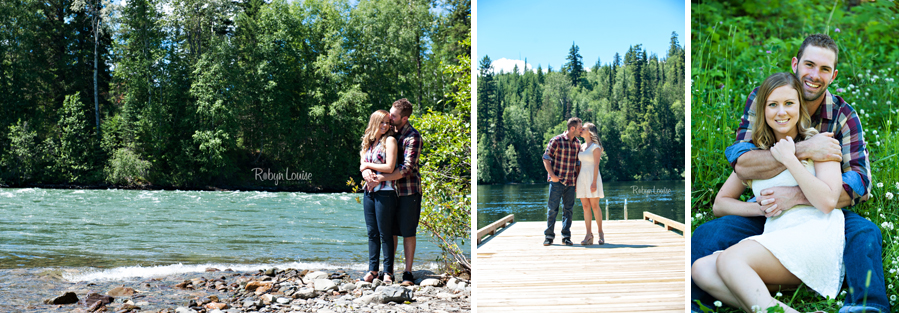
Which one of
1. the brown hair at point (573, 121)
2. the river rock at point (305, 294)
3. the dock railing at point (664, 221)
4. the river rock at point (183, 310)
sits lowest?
the river rock at point (183, 310)

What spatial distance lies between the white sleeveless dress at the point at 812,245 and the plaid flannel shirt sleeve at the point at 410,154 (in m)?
1.65

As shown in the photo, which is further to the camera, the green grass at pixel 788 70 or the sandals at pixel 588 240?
the sandals at pixel 588 240

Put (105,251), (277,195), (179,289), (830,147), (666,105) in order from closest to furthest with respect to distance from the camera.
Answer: (830,147)
(666,105)
(179,289)
(105,251)
(277,195)

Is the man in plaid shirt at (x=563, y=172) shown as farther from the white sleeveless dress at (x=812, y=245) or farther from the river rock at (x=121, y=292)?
the river rock at (x=121, y=292)

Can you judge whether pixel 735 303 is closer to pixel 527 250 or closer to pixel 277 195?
pixel 527 250

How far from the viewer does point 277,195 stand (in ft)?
39.1

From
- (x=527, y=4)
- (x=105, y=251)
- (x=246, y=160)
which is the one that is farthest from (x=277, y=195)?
(x=527, y=4)

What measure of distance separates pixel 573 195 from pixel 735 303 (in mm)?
906

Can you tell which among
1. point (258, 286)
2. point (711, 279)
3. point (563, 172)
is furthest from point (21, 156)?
point (711, 279)

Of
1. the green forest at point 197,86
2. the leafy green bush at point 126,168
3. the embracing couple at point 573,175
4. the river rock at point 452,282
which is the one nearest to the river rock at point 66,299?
the river rock at point 452,282

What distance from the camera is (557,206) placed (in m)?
2.38

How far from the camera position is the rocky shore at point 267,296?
7.81 feet

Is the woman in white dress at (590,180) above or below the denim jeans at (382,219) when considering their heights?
above

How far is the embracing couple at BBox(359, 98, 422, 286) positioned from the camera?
2533mm
